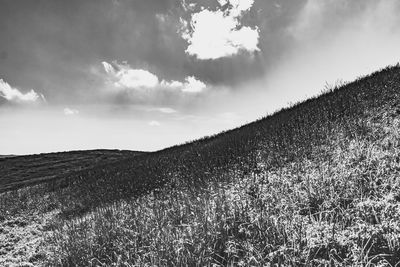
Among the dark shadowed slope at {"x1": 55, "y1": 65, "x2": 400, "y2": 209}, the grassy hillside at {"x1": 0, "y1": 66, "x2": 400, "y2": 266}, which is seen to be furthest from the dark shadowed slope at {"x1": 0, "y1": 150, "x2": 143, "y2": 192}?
the grassy hillside at {"x1": 0, "y1": 66, "x2": 400, "y2": 266}

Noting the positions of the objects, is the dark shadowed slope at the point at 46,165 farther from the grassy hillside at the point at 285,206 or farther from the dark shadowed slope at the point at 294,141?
the grassy hillside at the point at 285,206

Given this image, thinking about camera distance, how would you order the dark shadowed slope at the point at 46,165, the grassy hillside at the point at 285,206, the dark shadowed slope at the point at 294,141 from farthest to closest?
1. the dark shadowed slope at the point at 46,165
2. the dark shadowed slope at the point at 294,141
3. the grassy hillside at the point at 285,206

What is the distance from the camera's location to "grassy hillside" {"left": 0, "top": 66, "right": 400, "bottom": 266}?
275cm

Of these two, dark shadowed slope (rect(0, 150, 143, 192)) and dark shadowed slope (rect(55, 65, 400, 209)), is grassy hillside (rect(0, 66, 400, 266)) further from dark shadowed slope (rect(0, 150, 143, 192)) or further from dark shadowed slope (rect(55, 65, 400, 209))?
dark shadowed slope (rect(0, 150, 143, 192))

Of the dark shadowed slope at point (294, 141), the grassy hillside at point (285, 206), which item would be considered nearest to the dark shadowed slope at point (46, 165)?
the dark shadowed slope at point (294, 141)

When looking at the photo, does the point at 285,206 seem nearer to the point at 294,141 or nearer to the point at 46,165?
the point at 294,141

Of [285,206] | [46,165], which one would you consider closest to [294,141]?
[285,206]

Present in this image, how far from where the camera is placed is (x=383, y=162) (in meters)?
4.05

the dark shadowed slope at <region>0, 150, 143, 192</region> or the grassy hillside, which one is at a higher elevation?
the dark shadowed slope at <region>0, 150, 143, 192</region>

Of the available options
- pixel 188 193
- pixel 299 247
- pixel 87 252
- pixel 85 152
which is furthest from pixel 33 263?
pixel 85 152

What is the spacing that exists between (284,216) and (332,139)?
10.0ft

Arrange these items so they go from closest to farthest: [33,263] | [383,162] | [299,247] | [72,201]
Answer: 1. [299,247]
2. [383,162]
3. [33,263]
4. [72,201]

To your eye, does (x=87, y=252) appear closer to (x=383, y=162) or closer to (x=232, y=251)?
(x=232, y=251)

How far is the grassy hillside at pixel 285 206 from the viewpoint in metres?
2.75
